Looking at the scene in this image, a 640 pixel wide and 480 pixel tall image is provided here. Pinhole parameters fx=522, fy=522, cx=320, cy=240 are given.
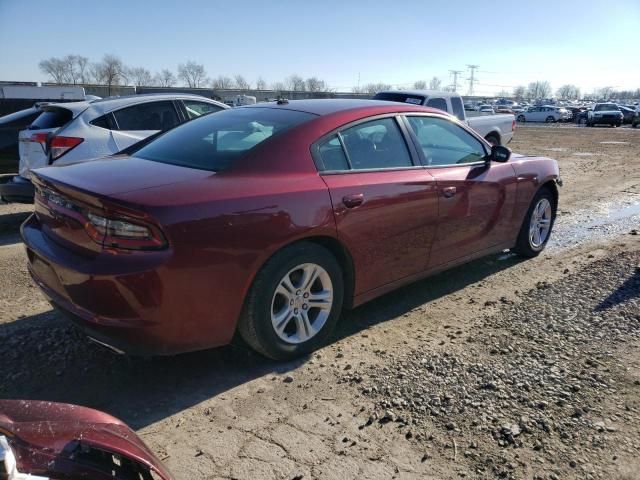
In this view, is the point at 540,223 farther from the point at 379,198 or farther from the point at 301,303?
the point at 301,303

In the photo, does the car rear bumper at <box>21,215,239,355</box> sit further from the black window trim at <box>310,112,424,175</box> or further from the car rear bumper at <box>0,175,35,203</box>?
the car rear bumper at <box>0,175,35,203</box>

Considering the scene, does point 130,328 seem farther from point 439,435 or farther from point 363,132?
point 363,132

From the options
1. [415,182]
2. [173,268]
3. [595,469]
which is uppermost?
[415,182]

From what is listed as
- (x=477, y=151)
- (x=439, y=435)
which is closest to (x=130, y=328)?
(x=439, y=435)

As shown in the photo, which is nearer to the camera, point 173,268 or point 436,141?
point 173,268

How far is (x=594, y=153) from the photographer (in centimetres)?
1669

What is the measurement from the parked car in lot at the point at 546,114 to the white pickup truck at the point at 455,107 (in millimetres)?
39365

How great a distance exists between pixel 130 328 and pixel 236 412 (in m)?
0.73

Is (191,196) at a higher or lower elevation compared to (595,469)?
higher

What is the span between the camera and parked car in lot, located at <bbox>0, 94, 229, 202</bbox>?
6234 millimetres

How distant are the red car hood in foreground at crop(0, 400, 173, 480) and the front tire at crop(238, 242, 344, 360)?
1.37 m

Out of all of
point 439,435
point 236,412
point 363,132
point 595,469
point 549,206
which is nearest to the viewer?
point 595,469

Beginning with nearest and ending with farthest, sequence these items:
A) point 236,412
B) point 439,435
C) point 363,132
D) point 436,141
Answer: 1. point 439,435
2. point 236,412
3. point 363,132
4. point 436,141

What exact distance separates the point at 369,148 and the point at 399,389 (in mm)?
1731
